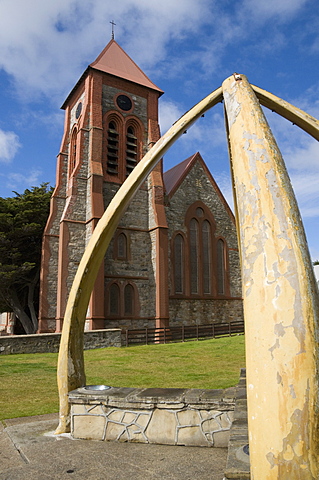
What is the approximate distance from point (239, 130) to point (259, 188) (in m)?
0.67

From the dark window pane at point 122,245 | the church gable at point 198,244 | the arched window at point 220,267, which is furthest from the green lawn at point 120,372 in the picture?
the arched window at point 220,267

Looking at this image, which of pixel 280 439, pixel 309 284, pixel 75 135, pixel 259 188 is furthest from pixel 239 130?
pixel 75 135

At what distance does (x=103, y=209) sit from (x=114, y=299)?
5859mm

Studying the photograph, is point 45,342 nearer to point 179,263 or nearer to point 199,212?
point 179,263

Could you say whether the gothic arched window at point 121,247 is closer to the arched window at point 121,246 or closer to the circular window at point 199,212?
the arched window at point 121,246

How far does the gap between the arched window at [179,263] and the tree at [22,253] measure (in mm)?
9835

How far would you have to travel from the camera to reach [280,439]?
70.1 inches

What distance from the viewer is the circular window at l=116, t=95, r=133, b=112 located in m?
27.7

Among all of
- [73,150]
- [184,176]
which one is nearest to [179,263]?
[184,176]

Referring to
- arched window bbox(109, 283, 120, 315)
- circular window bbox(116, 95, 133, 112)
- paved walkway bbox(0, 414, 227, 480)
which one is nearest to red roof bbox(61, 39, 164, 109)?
circular window bbox(116, 95, 133, 112)

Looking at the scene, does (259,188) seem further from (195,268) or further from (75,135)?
(75,135)

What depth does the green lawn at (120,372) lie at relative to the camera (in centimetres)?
759

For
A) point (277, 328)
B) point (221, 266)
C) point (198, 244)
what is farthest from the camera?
point (221, 266)

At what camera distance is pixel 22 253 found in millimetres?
27516
